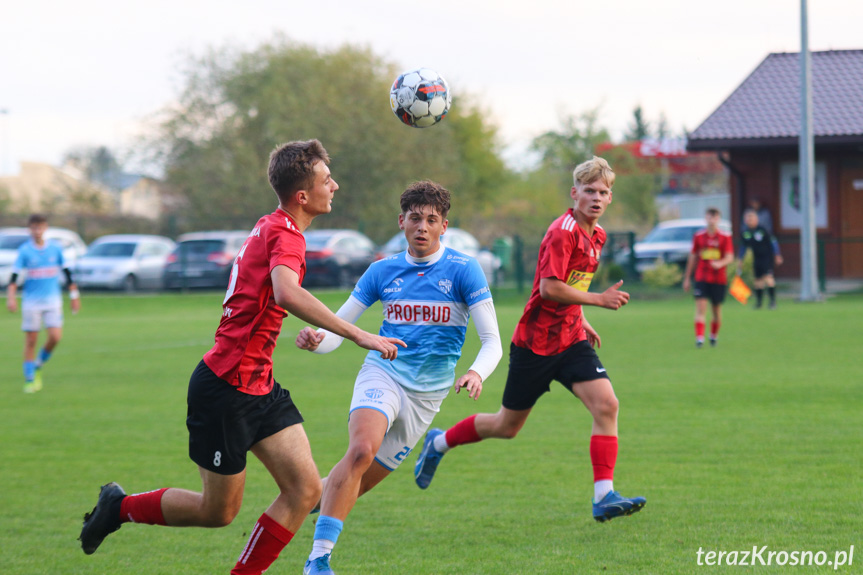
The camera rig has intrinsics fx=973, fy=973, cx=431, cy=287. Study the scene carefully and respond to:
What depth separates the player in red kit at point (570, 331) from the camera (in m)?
5.71

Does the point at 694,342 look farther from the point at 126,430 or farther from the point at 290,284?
the point at 290,284

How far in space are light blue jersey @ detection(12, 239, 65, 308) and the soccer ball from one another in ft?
23.1

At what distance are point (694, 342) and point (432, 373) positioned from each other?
1077 centimetres

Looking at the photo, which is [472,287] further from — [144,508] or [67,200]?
[67,200]

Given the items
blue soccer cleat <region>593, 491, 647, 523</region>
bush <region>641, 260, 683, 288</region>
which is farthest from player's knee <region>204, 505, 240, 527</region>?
bush <region>641, 260, 683, 288</region>

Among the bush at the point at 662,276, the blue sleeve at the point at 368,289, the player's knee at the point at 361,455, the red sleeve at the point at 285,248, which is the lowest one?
the bush at the point at 662,276

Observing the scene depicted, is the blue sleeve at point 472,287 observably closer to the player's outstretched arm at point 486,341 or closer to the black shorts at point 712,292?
the player's outstretched arm at point 486,341

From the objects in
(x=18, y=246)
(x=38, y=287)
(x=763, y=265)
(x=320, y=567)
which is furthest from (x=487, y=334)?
(x=18, y=246)

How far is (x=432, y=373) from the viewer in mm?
5031

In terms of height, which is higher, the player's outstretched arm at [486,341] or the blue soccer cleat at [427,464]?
the player's outstretched arm at [486,341]

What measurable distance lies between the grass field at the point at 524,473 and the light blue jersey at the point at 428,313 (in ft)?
3.02

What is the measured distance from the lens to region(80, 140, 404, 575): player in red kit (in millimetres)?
4156

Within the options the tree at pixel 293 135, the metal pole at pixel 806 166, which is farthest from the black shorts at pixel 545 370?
the tree at pixel 293 135

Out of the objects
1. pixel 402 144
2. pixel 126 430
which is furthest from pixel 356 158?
pixel 126 430
